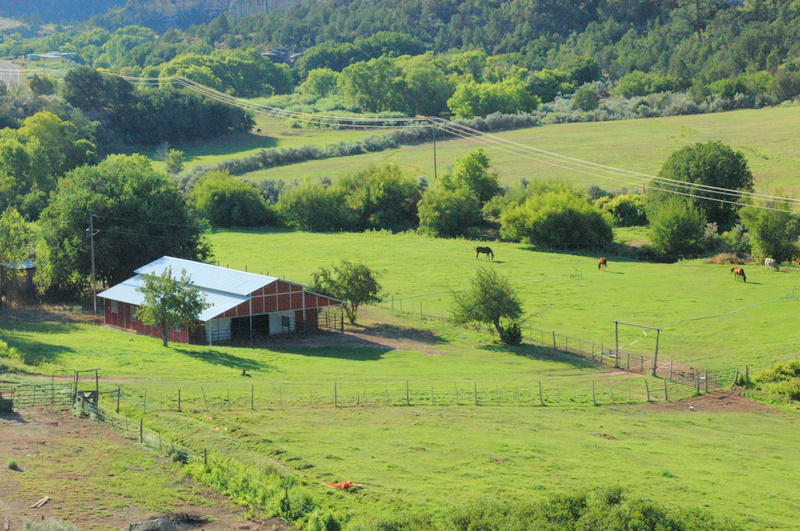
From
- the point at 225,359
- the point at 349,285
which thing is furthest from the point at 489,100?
the point at 225,359

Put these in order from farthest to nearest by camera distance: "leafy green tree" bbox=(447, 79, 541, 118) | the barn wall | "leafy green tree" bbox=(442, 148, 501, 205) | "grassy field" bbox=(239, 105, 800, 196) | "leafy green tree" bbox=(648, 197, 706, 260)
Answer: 1. "leafy green tree" bbox=(447, 79, 541, 118)
2. "grassy field" bbox=(239, 105, 800, 196)
3. "leafy green tree" bbox=(442, 148, 501, 205)
4. "leafy green tree" bbox=(648, 197, 706, 260)
5. the barn wall

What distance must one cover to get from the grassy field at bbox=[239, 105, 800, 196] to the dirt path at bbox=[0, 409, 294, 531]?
76.9 metres

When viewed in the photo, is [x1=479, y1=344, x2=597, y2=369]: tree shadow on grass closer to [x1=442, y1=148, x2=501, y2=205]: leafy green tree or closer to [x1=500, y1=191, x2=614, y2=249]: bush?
[x1=500, y1=191, x2=614, y2=249]: bush

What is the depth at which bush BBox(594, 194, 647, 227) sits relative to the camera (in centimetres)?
9744

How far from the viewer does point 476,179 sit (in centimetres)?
10681

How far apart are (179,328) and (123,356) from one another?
8.37 meters

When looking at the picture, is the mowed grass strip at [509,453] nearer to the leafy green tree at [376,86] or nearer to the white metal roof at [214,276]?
the white metal roof at [214,276]

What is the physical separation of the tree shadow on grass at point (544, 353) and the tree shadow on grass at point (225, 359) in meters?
13.8

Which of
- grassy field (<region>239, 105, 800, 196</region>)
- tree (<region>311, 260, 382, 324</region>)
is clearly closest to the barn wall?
tree (<region>311, 260, 382, 324</region>)

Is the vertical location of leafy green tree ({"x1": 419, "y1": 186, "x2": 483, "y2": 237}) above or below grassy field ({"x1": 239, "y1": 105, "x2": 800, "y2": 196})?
below

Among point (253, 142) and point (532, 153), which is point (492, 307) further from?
point (253, 142)

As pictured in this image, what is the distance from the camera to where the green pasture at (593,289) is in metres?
59.3

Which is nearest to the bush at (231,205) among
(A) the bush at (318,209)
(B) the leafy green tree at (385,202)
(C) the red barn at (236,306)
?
(A) the bush at (318,209)

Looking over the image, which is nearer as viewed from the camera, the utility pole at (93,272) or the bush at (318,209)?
the utility pole at (93,272)
